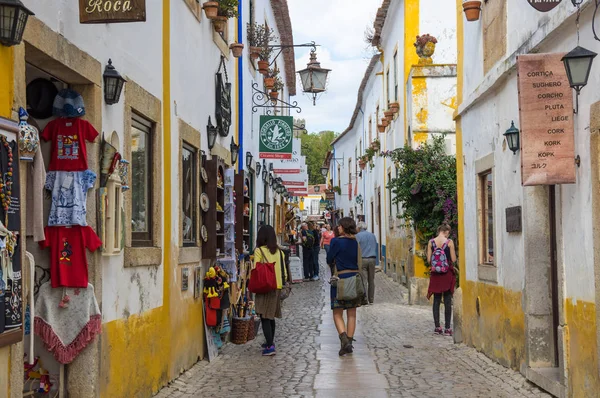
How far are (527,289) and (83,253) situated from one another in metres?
4.58

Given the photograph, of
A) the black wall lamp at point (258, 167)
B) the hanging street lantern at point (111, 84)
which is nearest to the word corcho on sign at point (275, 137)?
the black wall lamp at point (258, 167)

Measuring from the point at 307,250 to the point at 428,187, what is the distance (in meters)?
8.19

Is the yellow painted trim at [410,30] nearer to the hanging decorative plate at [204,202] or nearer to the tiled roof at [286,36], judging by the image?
the tiled roof at [286,36]

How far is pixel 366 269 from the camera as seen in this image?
16016mm

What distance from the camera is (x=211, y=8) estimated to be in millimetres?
10891

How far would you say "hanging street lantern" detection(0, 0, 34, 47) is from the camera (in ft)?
14.2

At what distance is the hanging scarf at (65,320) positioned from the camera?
5.88 metres

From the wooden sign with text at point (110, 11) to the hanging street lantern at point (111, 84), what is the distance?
2.91ft

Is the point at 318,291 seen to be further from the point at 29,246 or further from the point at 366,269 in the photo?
the point at 29,246

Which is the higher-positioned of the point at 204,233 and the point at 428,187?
the point at 428,187

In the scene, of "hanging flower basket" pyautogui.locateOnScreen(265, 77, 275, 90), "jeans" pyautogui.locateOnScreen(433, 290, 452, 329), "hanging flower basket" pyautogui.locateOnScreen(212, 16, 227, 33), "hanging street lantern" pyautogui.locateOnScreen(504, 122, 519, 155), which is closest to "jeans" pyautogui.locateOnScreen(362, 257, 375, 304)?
"jeans" pyautogui.locateOnScreen(433, 290, 452, 329)

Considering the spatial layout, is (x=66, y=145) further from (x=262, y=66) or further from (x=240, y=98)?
(x=262, y=66)

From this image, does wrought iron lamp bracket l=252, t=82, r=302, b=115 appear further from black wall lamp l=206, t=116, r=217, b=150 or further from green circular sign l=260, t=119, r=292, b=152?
black wall lamp l=206, t=116, r=217, b=150

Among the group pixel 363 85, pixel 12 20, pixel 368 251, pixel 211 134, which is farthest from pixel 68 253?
pixel 363 85
